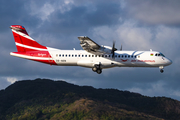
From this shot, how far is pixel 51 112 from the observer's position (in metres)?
193

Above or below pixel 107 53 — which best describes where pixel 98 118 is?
below

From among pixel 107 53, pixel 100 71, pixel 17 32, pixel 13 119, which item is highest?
pixel 17 32

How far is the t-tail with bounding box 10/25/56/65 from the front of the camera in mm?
46094

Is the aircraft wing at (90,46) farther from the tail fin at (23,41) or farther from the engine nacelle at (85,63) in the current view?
the tail fin at (23,41)

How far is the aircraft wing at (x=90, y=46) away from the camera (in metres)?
41.8

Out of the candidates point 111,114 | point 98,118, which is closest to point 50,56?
point 98,118

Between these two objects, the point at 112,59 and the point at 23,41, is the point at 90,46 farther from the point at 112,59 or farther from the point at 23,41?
the point at 23,41

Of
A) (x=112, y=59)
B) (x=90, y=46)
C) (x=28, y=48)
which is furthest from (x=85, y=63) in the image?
(x=28, y=48)

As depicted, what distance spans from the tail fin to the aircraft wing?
9107 millimetres

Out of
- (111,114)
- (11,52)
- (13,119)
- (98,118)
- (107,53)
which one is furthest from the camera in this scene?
(13,119)

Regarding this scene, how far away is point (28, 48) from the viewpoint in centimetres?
4803

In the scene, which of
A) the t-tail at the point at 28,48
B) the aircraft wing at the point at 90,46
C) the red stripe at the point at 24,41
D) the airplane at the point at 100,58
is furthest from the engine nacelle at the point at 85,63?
the red stripe at the point at 24,41

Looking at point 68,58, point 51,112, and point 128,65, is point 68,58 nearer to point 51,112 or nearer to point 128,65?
point 128,65

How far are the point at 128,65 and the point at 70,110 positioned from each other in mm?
143296
